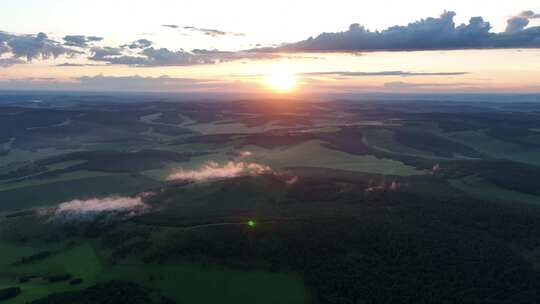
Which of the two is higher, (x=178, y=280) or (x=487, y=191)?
Answer: (x=487, y=191)

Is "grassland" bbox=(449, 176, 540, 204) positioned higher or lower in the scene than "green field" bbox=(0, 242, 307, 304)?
higher

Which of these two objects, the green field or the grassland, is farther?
the grassland

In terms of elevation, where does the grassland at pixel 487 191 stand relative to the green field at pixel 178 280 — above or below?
above

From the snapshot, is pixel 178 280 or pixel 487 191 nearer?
pixel 178 280

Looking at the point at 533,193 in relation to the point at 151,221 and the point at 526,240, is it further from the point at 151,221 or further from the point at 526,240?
the point at 151,221

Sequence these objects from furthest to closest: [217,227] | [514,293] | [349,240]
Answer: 1. [217,227]
2. [349,240]
3. [514,293]

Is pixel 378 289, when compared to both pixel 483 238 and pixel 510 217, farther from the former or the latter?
pixel 510 217

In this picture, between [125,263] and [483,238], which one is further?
[483,238]

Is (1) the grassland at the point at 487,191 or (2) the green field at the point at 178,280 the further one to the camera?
(1) the grassland at the point at 487,191

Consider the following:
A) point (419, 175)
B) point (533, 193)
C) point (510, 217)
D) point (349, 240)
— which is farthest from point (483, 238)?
point (419, 175)

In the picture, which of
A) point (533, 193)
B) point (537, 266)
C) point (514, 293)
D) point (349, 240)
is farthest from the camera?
point (533, 193)

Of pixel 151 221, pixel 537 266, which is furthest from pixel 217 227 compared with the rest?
pixel 537 266
